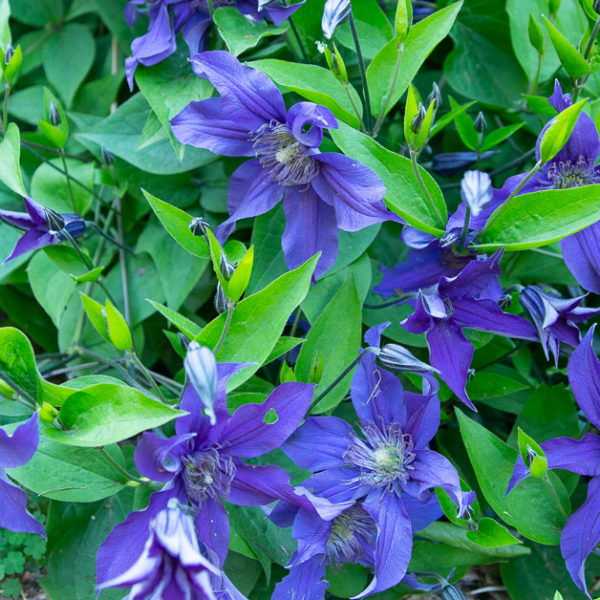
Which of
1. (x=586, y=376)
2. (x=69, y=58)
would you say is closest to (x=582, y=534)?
(x=586, y=376)

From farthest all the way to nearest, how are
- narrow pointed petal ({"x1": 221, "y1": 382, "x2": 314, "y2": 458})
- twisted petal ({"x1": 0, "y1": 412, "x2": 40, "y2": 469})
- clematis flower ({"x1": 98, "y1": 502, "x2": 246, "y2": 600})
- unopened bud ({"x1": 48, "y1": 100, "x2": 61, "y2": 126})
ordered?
unopened bud ({"x1": 48, "y1": 100, "x2": 61, "y2": 126}), narrow pointed petal ({"x1": 221, "y1": 382, "x2": 314, "y2": 458}), twisted petal ({"x1": 0, "y1": 412, "x2": 40, "y2": 469}), clematis flower ({"x1": 98, "y1": 502, "x2": 246, "y2": 600})

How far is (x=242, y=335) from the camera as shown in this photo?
86 centimetres

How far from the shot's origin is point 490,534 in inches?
37.7

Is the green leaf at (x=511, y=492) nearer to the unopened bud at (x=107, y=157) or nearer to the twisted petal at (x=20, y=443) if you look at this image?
the twisted petal at (x=20, y=443)

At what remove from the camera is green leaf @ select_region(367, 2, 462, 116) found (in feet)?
3.18

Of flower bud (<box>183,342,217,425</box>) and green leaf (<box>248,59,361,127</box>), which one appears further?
green leaf (<box>248,59,361,127</box>)

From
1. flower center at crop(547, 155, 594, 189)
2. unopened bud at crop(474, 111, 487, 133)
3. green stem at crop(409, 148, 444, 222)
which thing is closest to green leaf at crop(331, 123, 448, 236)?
green stem at crop(409, 148, 444, 222)

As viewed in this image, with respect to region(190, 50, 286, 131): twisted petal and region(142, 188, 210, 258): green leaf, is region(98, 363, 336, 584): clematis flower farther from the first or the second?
region(190, 50, 286, 131): twisted petal

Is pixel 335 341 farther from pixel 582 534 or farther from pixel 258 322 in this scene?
pixel 582 534

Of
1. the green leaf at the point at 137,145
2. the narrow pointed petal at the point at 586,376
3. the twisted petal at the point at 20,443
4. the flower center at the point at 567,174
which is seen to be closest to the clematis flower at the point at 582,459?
the narrow pointed petal at the point at 586,376

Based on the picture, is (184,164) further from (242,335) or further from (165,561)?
(165,561)

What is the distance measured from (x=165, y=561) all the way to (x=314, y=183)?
537 mm

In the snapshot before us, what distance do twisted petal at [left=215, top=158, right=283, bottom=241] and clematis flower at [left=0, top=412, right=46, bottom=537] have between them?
15.6 inches

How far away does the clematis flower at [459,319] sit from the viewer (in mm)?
884
